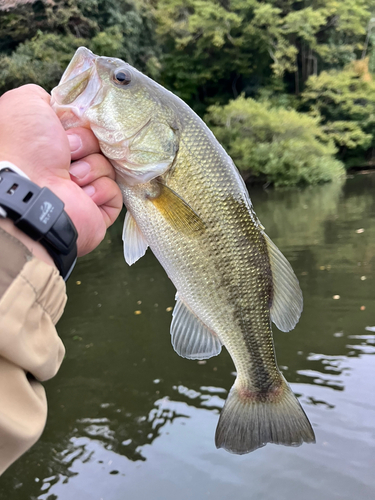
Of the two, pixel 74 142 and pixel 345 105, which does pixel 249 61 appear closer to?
pixel 345 105

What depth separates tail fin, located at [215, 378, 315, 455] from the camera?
1.80 meters

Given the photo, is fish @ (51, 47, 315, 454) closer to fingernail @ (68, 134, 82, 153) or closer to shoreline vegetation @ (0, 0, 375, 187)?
fingernail @ (68, 134, 82, 153)

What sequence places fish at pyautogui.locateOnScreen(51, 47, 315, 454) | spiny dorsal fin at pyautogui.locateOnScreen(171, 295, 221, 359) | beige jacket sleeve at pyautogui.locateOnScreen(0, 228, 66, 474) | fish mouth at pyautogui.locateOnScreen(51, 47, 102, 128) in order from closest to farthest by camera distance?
1. beige jacket sleeve at pyautogui.locateOnScreen(0, 228, 66, 474)
2. fish mouth at pyautogui.locateOnScreen(51, 47, 102, 128)
3. fish at pyautogui.locateOnScreen(51, 47, 315, 454)
4. spiny dorsal fin at pyautogui.locateOnScreen(171, 295, 221, 359)

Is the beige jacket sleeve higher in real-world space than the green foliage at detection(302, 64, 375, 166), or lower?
higher

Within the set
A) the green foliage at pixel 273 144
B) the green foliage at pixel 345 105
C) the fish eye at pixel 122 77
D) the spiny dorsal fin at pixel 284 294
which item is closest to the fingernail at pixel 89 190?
the fish eye at pixel 122 77

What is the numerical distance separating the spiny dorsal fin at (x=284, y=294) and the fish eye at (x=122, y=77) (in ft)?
2.99

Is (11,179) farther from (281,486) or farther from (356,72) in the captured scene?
(356,72)

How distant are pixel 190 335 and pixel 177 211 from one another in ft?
1.93

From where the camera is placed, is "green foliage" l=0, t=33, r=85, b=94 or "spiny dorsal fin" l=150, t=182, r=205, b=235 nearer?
"spiny dorsal fin" l=150, t=182, r=205, b=235

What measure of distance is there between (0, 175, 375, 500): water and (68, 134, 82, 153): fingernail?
313cm

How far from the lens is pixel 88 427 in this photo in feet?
14.9

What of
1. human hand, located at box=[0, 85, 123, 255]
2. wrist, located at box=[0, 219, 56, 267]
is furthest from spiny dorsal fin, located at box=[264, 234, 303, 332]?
wrist, located at box=[0, 219, 56, 267]

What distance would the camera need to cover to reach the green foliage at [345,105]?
26453 mm

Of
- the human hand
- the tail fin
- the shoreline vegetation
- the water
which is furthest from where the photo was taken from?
the shoreline vegetation
